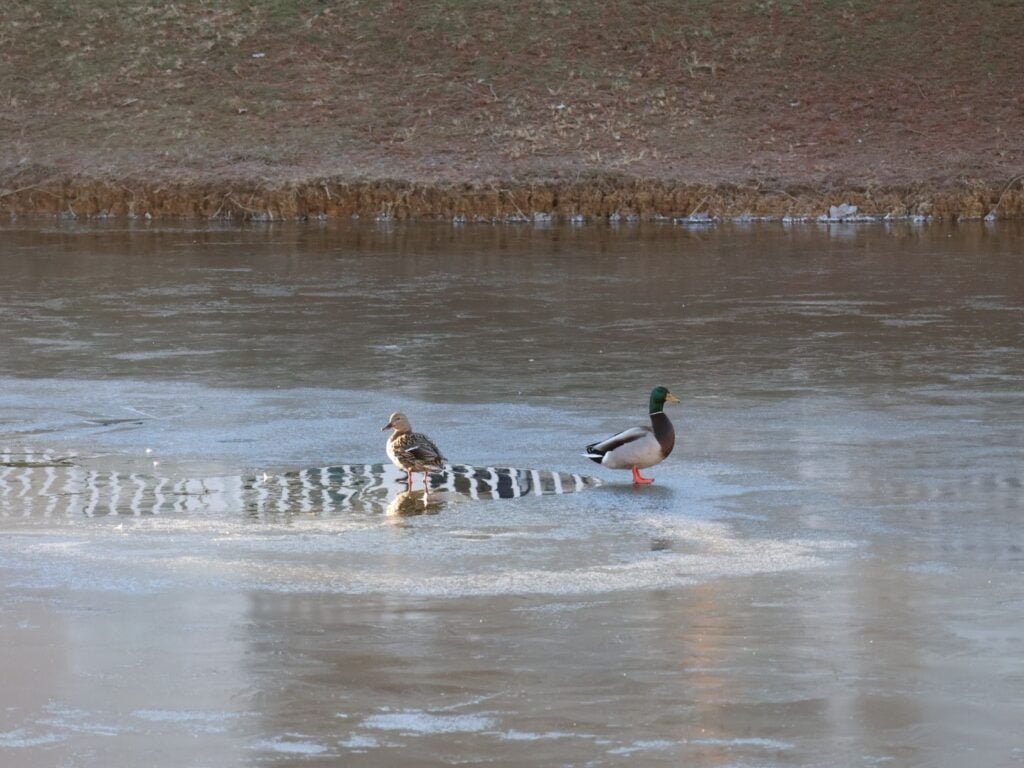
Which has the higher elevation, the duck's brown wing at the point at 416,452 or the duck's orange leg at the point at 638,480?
the duck's brown wing at the point at 416,452

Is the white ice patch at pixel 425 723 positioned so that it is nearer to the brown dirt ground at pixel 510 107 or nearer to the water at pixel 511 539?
the water at pixel 511 539

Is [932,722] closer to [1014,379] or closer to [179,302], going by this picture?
[1014,379]

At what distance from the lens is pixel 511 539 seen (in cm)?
956

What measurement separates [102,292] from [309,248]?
6.97 metres

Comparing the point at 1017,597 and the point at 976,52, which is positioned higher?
the point at 976,52

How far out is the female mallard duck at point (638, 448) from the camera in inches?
430

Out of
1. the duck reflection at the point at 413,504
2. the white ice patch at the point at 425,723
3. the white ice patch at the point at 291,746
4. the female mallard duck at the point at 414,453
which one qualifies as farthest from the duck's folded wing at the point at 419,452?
the white ice patch at the point at 291,746

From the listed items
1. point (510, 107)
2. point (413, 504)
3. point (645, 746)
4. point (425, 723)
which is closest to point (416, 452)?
point (413, 504)

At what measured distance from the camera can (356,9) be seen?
173 feet

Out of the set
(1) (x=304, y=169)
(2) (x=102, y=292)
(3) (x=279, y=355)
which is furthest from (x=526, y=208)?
(3) (x=279, y=355)

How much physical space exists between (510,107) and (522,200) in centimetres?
855

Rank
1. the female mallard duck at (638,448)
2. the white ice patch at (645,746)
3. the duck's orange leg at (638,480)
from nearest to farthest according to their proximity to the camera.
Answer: the white ice patch at (645,746) < the female mallard duck at (638,448) < the duck's orange leg at (638,480)

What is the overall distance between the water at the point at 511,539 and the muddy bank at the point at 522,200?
15267mm

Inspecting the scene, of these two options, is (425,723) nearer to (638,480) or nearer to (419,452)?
(419,452)
